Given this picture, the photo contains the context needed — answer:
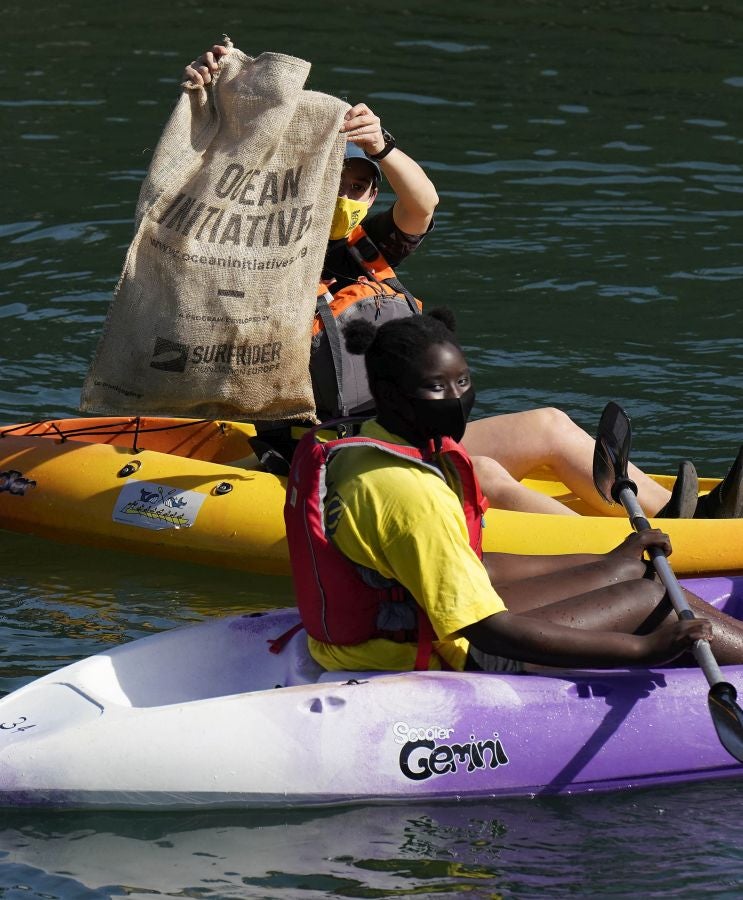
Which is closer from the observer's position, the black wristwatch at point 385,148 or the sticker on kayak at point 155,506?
the black wristwatch at point 385,148

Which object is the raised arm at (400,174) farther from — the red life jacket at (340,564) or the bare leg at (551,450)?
the red life jacket at (340,564)

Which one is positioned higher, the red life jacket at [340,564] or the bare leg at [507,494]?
the red life jacket at [340,564]

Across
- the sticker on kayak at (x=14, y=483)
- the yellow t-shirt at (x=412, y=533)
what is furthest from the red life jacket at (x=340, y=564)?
the sticker on kayak at (x=14, y=483)

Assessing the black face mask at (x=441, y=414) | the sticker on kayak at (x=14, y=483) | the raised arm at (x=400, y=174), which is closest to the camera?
the black face mask at (x=441, y=414)

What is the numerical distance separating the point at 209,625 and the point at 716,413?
348cm

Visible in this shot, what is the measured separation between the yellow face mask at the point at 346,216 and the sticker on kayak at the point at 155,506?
3.80ft

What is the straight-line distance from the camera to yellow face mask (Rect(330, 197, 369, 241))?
5.84 meters

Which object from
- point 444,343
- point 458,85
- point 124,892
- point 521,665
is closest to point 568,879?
point 521,665

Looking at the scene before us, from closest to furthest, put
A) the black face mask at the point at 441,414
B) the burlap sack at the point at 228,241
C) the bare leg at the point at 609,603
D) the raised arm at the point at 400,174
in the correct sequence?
the black face mask at the point at 441,414
the bare leg at the point at 609,603
the burlap sack at the point at 228,241
the raised arm at the point at 400,174

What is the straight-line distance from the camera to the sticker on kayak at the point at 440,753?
4.39 m

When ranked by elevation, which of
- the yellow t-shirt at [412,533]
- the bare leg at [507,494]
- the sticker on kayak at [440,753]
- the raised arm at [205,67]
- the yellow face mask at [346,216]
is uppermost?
the raised arm at [205,67]

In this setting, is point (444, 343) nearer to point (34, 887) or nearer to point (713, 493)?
point (34, 887)

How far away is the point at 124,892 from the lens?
4.03m

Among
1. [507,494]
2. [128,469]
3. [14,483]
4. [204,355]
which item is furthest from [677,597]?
[14,483]
